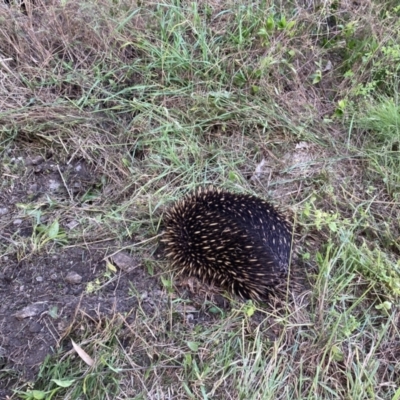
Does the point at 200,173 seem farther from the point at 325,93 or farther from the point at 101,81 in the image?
the point at 325,93

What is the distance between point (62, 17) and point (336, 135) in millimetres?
1729

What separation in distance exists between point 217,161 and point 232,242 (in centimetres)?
64

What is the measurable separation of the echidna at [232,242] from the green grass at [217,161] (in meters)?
0.10

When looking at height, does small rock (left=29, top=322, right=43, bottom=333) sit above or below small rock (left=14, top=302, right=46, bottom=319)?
below

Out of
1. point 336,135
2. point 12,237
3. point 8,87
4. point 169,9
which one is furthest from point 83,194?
point 336,135

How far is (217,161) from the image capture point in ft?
8.25

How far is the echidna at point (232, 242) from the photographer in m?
1.96

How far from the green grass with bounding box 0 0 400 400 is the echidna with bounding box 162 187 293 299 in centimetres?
10

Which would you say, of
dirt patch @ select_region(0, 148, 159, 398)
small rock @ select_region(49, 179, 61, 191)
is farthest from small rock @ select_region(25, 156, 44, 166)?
small rock @ select_region(49, 179, 61, 191)

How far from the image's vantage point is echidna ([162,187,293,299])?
6.43 feet

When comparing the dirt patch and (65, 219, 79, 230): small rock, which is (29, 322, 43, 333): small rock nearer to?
the dirt patch

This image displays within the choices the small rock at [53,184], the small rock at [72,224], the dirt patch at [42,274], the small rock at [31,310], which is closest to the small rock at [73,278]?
the dirt patch at [42,274]

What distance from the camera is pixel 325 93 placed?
2912 mm

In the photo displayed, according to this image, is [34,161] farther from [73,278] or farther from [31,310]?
[31,310]
